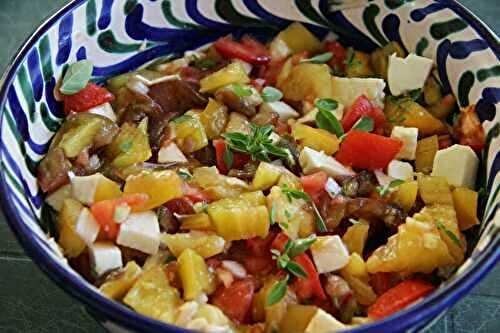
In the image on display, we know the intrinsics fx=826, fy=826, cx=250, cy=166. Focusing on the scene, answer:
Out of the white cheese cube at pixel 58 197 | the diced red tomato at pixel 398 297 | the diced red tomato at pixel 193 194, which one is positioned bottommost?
the diced red tomato at pixel 398 297

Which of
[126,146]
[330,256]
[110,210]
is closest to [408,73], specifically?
[330,256]

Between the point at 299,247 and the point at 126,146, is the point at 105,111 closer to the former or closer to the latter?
the point at 126,146

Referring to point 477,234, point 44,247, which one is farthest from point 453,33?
point 44,247

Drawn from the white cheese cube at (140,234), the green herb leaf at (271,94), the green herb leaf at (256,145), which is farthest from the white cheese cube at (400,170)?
the white cheese cube at (140,234)

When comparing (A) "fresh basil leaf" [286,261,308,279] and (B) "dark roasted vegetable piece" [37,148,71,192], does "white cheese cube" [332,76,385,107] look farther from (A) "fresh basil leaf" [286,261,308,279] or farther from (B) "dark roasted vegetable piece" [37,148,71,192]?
(B) "dark roasted vegetable piece" [37,148,71,192]

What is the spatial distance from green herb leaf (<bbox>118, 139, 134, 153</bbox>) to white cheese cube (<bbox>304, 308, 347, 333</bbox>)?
624 mm

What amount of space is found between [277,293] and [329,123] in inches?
20.7

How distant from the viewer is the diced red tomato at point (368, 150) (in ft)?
6.22

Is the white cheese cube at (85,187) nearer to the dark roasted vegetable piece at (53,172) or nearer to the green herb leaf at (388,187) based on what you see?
the dark roasted vegetable piece at (53,172)

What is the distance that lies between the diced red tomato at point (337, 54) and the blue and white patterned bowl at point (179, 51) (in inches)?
1.3

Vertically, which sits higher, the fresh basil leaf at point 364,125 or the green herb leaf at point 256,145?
the green herb leaf at point 256,145

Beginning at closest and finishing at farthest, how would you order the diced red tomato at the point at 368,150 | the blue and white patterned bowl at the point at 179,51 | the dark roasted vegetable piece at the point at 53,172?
1. the blue and white patterned bowl at the point at 179,51
2. the dark roasted vegetable piece at the point at 53,172
3. the diced red tomato at the point at 368,150

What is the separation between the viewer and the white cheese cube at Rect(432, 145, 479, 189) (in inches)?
72.0

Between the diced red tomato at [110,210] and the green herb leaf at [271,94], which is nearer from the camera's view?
the diced red tomato at [110,210]
